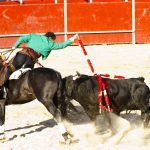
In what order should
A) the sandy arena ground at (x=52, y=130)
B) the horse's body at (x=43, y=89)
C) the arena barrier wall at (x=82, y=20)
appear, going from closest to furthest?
1. the sandy arena ground at (x=52, y=130)
2. the horse's body at (x=43, y=89)
3. the arena barrier wall at (x=82, y=20)

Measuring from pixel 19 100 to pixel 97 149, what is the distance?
1606 millimetres

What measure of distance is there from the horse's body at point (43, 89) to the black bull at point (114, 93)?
206 mm

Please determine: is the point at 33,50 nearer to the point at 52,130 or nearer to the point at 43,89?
the point at 43,89

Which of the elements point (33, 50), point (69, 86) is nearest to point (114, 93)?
point (69, 86)

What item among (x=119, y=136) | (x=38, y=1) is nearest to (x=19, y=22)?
(x=38, y=1)

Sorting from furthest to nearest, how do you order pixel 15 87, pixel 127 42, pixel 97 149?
pixel 127 42
pixel 15 87
pixel 97 149

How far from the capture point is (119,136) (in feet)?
22.9

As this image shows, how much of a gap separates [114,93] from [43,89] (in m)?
0.98

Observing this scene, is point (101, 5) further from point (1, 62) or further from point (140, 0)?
point (1, 62)

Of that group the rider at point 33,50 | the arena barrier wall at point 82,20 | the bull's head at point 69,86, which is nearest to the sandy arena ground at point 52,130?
the bull's head at point 69,86

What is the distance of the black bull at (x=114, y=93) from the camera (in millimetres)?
7480

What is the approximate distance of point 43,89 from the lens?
23.9 feet

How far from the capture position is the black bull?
7480mm

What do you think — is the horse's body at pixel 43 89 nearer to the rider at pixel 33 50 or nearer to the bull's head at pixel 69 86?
the bull's head at pixel 69 86
